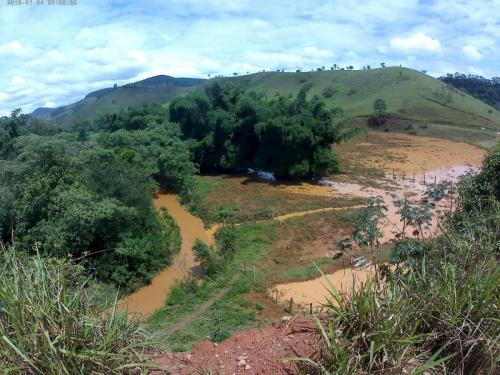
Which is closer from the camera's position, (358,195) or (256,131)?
(358,195)

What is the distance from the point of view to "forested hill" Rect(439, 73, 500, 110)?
74938 millimetres

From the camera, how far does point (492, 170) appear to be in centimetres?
864

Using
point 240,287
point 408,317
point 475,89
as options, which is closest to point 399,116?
point 475,89

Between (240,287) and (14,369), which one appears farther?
(240,287)

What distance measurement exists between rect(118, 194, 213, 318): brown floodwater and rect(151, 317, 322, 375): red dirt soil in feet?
14.3

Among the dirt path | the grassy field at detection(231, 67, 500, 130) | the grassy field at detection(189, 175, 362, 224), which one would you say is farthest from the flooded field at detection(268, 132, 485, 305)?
the grassy field at detection(231, 67, 500, 130)

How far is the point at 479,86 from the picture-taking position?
256 ft

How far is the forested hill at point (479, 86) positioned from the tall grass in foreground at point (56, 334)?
84616 millimetres

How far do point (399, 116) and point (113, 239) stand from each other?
4700 cm

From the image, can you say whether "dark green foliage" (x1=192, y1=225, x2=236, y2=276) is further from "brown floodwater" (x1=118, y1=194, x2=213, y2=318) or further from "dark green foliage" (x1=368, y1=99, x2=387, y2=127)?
"dark green foliage" (x1=368, y1=99, x2=387, y2=127)

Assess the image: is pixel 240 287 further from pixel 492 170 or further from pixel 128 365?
pixel 128 365

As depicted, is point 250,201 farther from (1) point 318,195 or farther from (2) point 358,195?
(2) point 358,195

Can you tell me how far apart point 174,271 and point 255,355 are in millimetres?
10817

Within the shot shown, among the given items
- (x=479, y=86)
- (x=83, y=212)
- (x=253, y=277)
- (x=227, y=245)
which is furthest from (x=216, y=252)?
(x=479, y=86)
